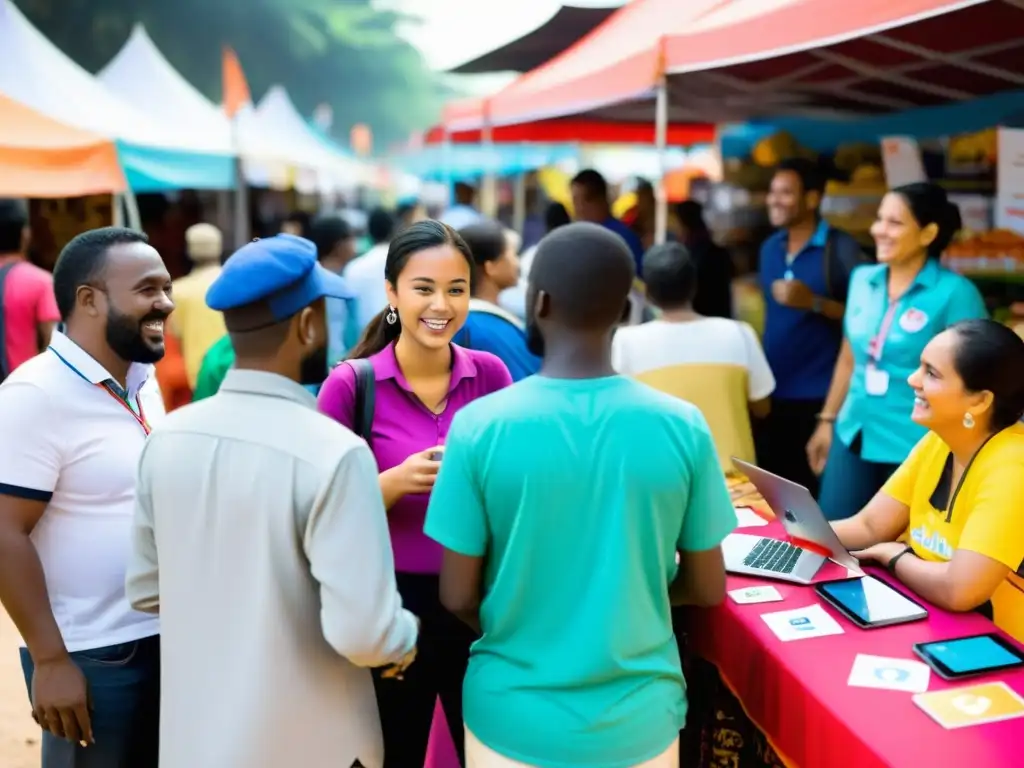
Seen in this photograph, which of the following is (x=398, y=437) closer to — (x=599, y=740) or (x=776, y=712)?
(x=599, y=740)

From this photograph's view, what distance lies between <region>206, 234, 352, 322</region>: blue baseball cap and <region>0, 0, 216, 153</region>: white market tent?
5261 mm

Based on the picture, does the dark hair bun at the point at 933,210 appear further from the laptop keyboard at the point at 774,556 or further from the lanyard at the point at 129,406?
the lanyard at the point at 129,406

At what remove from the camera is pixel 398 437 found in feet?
6.36

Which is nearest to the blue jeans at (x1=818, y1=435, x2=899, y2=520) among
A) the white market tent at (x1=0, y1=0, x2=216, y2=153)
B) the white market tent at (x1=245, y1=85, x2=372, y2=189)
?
the white market tent at (x1=0, y1=0, x2=216, y2=153)

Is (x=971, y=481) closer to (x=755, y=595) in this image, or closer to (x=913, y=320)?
(x=755, y=595)

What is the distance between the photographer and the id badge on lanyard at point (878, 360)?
310cm

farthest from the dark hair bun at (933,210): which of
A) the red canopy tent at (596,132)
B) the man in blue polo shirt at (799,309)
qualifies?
the red canopy tent at (596,132)

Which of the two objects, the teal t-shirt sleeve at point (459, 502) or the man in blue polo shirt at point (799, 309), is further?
the man in blue polo shirt at point (799, 309)

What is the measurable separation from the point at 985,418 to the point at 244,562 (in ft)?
Result: 5.28

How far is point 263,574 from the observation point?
1401 mm

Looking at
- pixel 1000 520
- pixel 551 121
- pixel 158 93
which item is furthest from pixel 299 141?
pixel 1000 520

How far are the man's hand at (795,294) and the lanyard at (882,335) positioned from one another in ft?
2.03

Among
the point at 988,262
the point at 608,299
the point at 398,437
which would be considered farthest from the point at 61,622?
the point at 988,262

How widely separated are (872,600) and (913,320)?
50.3 inches
